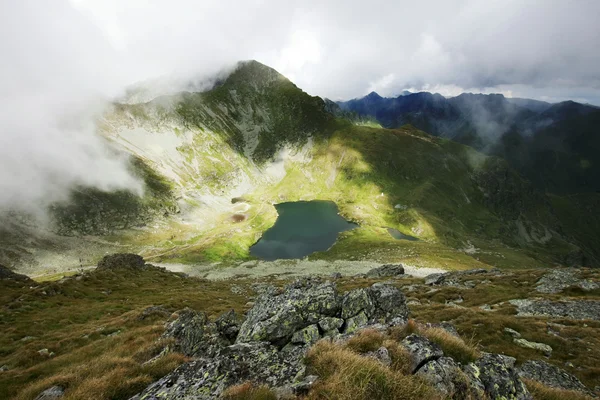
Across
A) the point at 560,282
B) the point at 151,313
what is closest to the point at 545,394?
the point at 151,313

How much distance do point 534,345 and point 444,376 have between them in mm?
18925

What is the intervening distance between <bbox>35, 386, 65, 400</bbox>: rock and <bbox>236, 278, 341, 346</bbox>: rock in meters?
7.81

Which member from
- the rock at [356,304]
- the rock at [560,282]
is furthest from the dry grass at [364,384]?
the rock at [560,282]

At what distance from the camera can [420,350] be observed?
33.4ft

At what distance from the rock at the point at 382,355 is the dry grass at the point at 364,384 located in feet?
3.07

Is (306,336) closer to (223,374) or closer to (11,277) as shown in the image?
(223,374)

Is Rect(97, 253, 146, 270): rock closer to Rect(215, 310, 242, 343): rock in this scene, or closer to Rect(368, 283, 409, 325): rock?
Rect(215, 310, 242, 343): rock

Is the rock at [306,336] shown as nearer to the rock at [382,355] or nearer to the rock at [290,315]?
the rock at [290,315]

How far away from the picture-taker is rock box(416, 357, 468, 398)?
8874 millimetres

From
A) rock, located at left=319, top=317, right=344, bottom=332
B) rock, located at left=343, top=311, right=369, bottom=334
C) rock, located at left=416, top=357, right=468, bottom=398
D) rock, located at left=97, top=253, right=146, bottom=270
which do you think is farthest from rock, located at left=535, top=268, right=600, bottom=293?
rock, located at left=97, top=253, right=146, bottom=270

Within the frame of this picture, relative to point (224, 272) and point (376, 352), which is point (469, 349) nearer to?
point (376, 352)

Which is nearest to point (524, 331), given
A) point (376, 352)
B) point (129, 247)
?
point (376, 352)

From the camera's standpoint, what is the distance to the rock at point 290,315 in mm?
15812

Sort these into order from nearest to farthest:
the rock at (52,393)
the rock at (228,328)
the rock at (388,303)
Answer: the rock at (52,393)
the rock at (228,328)
the rock at (388,303)
